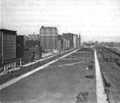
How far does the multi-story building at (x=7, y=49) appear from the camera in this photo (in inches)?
1352

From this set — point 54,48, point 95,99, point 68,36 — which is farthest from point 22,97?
point 68,36

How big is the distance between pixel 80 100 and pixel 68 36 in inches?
5467

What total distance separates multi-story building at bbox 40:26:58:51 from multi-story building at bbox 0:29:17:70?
50177 millimetres

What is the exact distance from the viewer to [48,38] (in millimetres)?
93438

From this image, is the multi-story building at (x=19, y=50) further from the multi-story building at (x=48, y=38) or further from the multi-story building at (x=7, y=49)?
the multi-story building at (x=48, y=38)

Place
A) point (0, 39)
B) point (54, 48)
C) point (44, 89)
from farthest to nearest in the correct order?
point (54, 48)
point (0, 39)
point (44, 89)

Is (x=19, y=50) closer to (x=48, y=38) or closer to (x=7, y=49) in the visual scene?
(x=7, y=49)

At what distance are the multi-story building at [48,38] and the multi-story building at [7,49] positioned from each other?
50.2 m

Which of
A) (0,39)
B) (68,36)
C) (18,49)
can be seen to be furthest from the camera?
(68,36)

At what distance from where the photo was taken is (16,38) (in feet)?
145

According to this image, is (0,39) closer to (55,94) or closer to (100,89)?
(55,94)

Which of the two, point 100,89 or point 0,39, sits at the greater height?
point 0,39

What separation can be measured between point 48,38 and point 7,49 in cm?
5740

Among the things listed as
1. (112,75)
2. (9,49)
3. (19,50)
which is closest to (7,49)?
(9,49)
